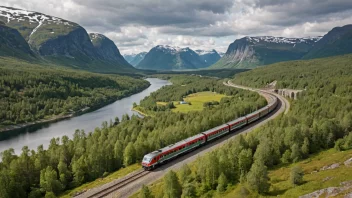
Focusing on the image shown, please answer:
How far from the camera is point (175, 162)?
66062mm

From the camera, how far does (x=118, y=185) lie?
54938 mm

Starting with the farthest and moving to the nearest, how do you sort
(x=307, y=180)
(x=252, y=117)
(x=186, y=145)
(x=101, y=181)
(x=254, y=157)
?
(x=252, y=117), (x=186, y=145), (x=101, y=181), (x=254, y=157), (x=307, y=180)

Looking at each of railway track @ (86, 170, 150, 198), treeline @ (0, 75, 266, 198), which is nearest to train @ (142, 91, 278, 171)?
railway track @ (86, 170, 150, 198)

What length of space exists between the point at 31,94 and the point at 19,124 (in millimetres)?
44625

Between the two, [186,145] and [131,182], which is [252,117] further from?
[131,182]

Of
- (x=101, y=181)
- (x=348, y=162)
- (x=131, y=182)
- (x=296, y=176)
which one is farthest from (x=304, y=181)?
(x=101, y=181)

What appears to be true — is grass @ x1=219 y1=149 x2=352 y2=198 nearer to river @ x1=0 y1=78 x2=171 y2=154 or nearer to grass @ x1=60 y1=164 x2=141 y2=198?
grass @ x1=60 y1=164 x2=141 y2=198

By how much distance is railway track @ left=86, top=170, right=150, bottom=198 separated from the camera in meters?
52.0

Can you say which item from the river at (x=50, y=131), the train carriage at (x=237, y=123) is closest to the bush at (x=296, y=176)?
the train carriage at (x=237, y=123)

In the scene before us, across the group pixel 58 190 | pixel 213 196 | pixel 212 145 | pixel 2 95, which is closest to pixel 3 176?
pixel 58 190

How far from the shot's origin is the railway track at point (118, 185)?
170ft

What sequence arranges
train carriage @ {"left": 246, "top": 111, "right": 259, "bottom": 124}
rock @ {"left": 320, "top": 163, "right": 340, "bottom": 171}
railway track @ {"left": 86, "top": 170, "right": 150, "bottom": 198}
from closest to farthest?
railway track @ {"left": 86, "top": 170, "right": 150, "bottom": 198} < rock @ {"left": 320, "top": 163, "right": 340, "bottom": 171} < train carriage @ {"left": 246, "top": 111, "right": 259, "bottom": 124}

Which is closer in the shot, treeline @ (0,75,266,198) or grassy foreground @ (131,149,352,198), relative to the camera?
grassy foreground @ (131,149,352,198)

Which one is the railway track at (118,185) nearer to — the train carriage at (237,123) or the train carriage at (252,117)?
the train carriage at (237,123)
